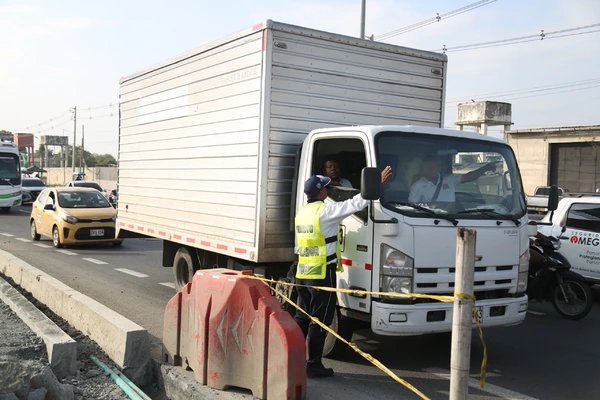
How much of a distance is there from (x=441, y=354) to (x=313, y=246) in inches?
92.2

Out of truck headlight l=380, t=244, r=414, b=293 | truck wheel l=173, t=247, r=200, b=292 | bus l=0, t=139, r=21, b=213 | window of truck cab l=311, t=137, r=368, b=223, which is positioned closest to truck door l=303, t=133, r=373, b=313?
window of truck cab l=311, t=137, r=368, b=223

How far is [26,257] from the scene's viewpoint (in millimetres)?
13977

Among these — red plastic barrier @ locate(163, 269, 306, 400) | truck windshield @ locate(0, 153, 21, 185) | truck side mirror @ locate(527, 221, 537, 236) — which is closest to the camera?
red plastic barrier @ locate(163, 269, 306, 400)

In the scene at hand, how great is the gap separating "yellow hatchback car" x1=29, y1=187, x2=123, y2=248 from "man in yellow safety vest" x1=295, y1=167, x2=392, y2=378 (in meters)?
11.6

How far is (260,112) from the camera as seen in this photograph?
6.50 metres

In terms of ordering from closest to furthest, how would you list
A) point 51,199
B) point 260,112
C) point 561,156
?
1. point 260,112
2. point 51,199
3. point 561,156

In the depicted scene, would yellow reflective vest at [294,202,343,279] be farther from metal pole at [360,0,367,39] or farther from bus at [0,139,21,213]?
bus at [0,139,21,213]

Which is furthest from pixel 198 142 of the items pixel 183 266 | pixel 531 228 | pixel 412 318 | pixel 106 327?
pixel 531 228

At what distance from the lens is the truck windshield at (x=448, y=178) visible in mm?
5656

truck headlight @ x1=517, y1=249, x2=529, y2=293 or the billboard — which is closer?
truck headlight @ x1=517, y1=249, x2=529, y2=293

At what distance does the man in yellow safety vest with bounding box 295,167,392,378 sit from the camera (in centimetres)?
547

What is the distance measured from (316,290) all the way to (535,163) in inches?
1161

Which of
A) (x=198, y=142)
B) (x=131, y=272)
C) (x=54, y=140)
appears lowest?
(x=131, y=272)

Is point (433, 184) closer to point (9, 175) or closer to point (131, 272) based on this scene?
point (131, 272)
